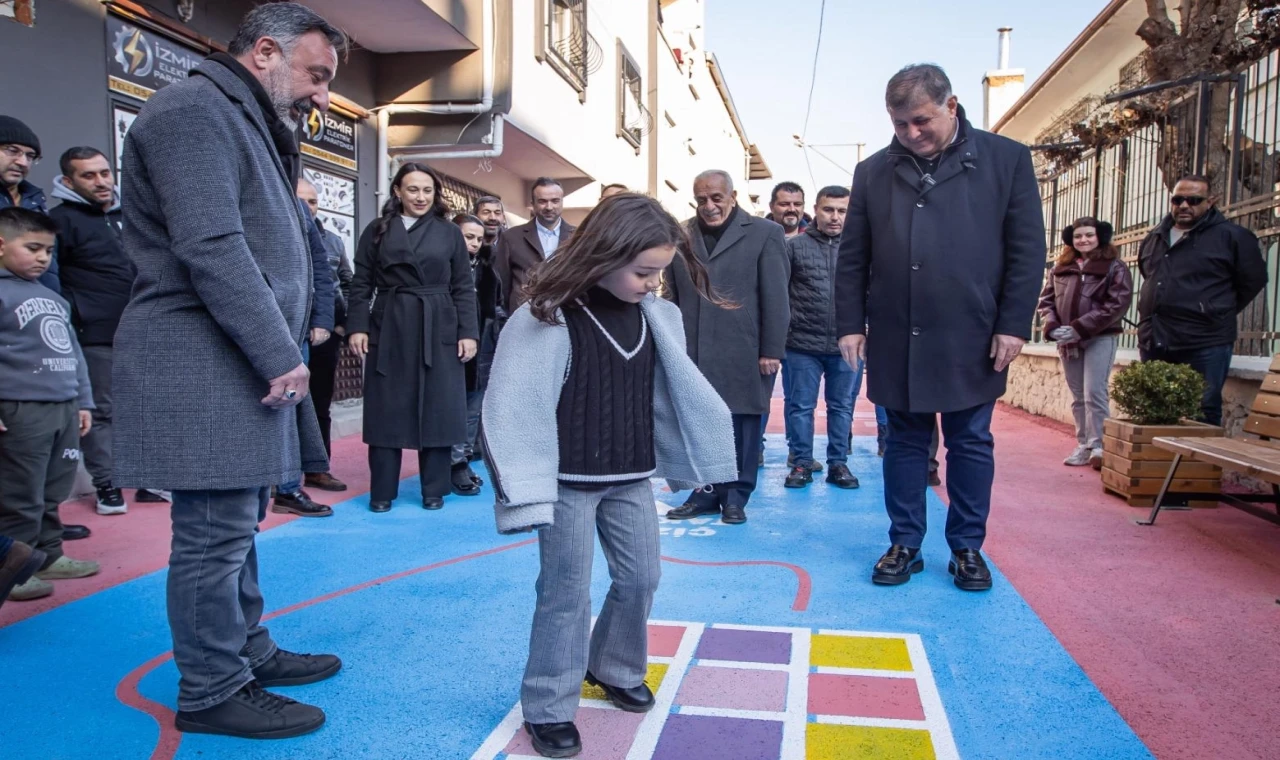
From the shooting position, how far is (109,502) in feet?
16.9

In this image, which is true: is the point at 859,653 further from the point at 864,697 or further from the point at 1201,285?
the point at 1201,285

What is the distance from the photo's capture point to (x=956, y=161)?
3785 millimetres

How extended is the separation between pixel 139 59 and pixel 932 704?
20.8ft

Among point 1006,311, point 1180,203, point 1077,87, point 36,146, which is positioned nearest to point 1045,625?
point 1006,311

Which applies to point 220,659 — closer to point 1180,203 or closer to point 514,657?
point 514,657

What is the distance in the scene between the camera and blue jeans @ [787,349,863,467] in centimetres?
630

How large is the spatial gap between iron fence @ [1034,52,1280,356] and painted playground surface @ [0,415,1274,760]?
365 cm

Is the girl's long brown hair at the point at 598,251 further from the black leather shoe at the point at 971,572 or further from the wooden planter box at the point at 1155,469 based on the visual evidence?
the wooden planter box at the point at 1155,469

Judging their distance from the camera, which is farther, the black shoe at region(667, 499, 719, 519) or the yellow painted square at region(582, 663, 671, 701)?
the black shoe at region(667, 499, 719, 519)

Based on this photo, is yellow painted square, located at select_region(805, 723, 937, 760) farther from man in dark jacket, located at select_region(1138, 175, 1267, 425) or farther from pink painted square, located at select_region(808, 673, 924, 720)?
man in dark jacket, located at select_region(1138, 175, 1267, 425)

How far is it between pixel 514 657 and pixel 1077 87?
13689 millimetres

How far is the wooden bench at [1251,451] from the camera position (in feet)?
13.8

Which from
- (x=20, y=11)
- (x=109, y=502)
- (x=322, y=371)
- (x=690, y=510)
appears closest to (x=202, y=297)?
(x=690, y=510)

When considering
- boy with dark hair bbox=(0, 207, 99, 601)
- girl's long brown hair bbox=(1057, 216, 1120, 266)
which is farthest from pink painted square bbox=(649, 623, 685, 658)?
girl's long brown hair bbox=(1057, 216, 1120, 266)
